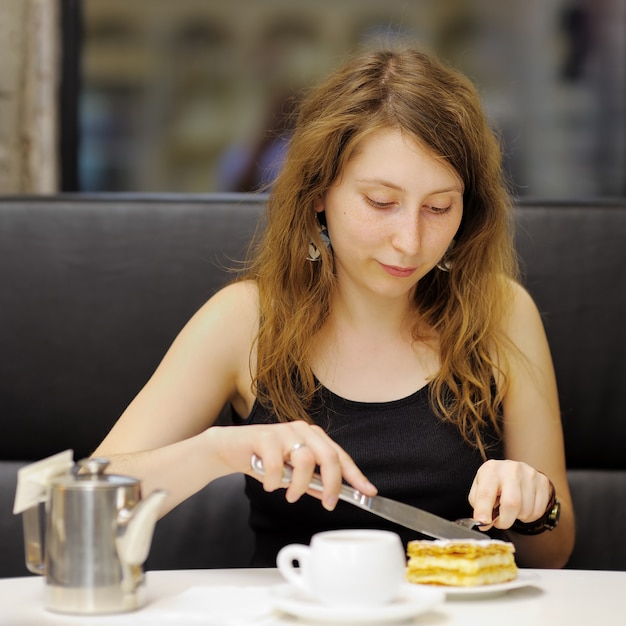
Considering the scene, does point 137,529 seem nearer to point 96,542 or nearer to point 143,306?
point 96,542

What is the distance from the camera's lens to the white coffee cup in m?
0.80

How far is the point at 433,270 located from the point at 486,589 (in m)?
0.72

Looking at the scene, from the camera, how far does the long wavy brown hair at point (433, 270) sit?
140cm

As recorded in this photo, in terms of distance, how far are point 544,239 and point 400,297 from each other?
0.34 meters

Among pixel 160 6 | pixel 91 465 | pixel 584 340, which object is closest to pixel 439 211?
pixel 584 340

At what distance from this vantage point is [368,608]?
31.6 inches

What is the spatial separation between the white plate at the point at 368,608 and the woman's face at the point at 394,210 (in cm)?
55

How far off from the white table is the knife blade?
0.32ft

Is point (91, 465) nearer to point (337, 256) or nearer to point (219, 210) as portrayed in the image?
point (337, 256)

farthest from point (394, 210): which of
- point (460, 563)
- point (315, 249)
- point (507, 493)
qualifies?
point (460, 563)

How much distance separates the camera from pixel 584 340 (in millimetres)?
1713

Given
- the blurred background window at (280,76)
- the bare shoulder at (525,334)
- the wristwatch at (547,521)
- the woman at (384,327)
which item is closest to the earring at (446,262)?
the woman at (384,327)

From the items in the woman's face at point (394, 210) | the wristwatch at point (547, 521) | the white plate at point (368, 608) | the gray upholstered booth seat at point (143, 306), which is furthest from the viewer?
the gray upholstered booth seat at point (143, 306)

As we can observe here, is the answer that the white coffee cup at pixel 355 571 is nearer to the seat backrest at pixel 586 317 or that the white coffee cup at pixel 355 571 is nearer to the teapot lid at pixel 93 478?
the teapot lid at pixel 93 478
